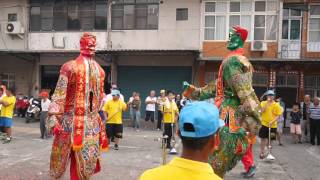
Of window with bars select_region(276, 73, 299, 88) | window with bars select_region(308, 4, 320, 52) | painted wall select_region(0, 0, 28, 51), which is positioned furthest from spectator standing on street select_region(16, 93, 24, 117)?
window with bars select_region(308, 4, 320, 52)

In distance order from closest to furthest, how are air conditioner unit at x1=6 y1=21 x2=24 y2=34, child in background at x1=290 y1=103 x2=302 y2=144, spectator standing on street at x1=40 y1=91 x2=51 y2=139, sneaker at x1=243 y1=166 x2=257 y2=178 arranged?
sneaker at x1=243 y1=166 x2=257 y2=178
spectator standing on street at x1=40 y1=91 x2=51 y2=139
child in background at x1=290 y1=103 x2=302 y2=144
air conditioner unit at x1=6 y1=21 x2=24 y2=34

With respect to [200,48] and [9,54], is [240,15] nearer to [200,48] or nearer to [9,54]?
[200,48]

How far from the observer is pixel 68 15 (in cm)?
2358

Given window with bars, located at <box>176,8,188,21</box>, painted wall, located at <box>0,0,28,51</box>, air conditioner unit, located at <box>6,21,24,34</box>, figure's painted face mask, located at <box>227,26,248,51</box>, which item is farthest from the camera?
painted wall, located at <box>0,0,28,51</box>

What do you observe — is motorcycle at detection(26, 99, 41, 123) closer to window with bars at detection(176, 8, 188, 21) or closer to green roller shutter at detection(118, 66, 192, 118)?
green roller shutter at detection(118, 66, 192, 118)

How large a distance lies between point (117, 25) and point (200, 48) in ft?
14.3

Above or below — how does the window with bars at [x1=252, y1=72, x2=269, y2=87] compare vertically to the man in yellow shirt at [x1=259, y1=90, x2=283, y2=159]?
above

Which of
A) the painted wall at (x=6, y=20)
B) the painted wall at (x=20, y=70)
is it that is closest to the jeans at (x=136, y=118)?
the painted wall at (x=20, y=70)

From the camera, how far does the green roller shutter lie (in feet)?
73.2

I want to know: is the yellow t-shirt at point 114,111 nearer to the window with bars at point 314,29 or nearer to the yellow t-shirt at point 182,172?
the yellow t-shirt at point 182,172

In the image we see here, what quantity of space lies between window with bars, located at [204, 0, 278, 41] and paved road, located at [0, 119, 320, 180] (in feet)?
25.0

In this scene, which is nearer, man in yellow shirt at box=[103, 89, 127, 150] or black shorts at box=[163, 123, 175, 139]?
man in yellow shirt at box=[103, 89, 127, 150]

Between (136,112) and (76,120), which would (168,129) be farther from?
(76,120)

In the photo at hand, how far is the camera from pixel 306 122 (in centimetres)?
1602
